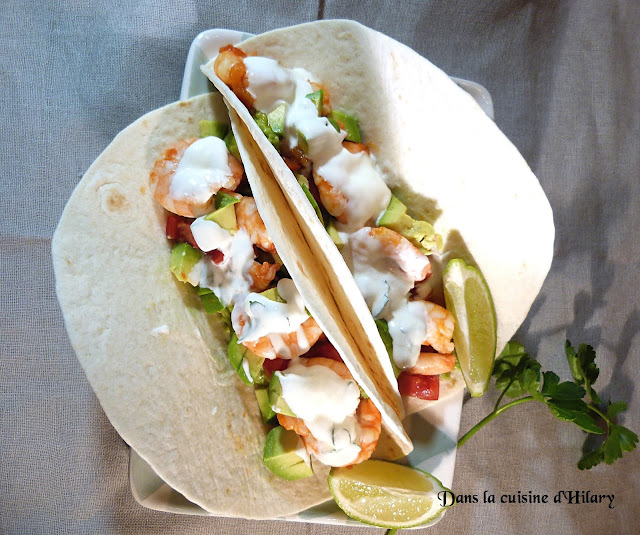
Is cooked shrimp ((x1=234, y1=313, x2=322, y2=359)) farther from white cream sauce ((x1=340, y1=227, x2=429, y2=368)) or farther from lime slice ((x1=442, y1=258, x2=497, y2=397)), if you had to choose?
lime slice ((x1=442, y1=258, x2=497, y2=397))

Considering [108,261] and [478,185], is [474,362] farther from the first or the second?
[108,261]

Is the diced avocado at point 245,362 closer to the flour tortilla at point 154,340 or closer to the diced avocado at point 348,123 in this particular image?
the flour tortilla at point 154,340

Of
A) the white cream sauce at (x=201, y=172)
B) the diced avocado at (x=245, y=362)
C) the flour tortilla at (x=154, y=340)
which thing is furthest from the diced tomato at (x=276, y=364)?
the white cream sauce at (x=201, y=172)

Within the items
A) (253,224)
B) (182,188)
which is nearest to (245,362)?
(253,224)

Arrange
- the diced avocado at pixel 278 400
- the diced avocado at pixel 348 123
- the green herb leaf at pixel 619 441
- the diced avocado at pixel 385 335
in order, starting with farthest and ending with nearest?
the green herb leaf at pixel 619 441, the diced avocado at pixel 348 123, the diced avocado at pixel 385 335, the diced avocado at pixel 278 400

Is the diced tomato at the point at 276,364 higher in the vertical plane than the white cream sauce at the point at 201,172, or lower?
lower

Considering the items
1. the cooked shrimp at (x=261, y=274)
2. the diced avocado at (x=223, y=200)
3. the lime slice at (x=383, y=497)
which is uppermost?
the diced avocado at (x=223, y=200)
